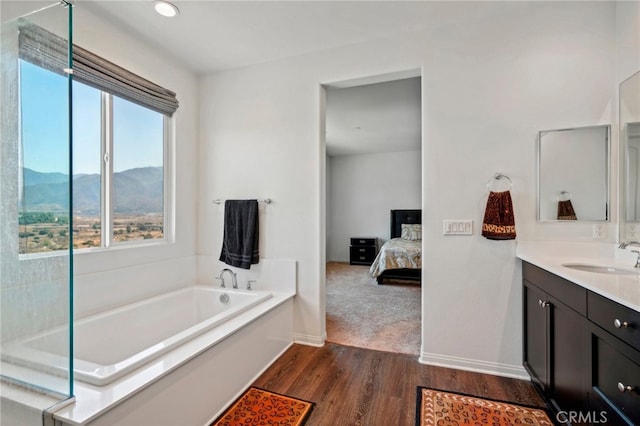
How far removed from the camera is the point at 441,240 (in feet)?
7.48

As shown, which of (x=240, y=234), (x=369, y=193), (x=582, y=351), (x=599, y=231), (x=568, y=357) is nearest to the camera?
(x=582, y=351)

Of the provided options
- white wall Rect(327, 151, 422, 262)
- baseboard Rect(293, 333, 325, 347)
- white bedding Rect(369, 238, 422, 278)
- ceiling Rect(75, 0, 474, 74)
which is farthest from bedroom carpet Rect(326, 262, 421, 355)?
ceiling Rect(75, 0, 474, 74)

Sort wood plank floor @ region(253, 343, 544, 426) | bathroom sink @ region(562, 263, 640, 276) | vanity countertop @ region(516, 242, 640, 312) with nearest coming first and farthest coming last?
vanity countertop @ region(516, 242, 640, 312)
bathroom sink @ region(562, 263, 640, 276)
wood plank floor @ region(253, 343, 544, 426)

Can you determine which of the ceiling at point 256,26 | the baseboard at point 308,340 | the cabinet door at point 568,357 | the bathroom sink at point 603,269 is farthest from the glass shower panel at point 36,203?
the bathroom sink at point 603,269

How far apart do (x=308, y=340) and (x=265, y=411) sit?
37.1 inches

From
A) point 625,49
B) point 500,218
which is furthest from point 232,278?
point 625,49

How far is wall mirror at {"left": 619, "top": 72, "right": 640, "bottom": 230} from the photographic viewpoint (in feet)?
5.83

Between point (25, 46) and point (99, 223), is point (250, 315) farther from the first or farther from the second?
point (25, 46)

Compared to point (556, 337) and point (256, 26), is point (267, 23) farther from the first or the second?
point (556, 337)

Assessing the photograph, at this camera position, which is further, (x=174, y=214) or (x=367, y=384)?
(x=174, y=214)

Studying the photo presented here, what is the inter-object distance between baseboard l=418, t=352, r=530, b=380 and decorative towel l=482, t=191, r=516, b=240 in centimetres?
95

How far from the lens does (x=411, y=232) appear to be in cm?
609

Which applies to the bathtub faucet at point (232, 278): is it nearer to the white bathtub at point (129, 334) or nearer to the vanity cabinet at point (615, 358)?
the white bathtub at point (129, 334)

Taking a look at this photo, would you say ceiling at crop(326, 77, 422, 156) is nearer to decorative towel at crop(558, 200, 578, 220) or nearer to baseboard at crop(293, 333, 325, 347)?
decorative towel at crop(558, 200, 578, 220)
